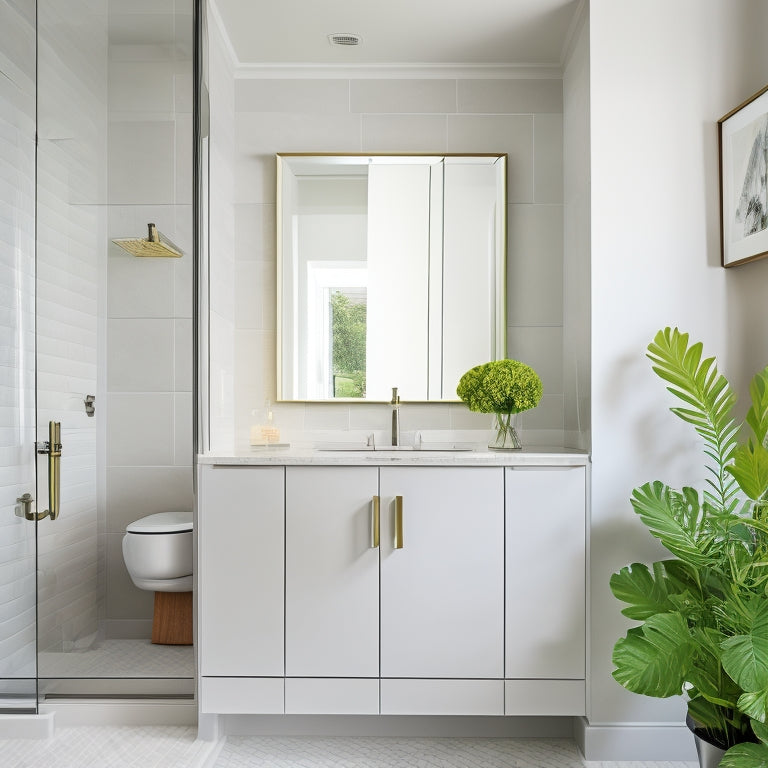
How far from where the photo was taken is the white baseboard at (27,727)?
2252 millimetres

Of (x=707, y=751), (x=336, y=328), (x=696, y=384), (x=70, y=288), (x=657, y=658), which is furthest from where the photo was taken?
(x=336, y=328)

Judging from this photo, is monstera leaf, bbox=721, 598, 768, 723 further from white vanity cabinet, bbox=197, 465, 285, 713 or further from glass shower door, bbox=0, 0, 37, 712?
glass shower door, bbox=0, 0, 37, 712

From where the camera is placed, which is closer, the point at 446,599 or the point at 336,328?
the point at 446,599

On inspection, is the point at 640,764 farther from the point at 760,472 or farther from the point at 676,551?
the point at 760,472

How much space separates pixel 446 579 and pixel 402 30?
199cm

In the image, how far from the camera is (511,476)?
89.0 inches

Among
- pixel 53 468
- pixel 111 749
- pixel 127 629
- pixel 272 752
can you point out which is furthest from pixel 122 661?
pixel 53 468

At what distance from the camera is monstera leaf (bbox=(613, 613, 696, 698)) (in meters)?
1.76

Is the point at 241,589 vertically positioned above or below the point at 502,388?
below

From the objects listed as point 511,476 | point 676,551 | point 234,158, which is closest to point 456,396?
point 511,476

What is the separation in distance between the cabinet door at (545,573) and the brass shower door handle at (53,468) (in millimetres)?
1452

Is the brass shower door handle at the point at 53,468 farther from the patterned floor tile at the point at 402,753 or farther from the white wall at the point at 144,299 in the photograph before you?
the patterned floor tile at the point at 402,753

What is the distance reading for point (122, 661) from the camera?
2336 millimetres

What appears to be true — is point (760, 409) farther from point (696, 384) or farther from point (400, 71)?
point (400, 71)
